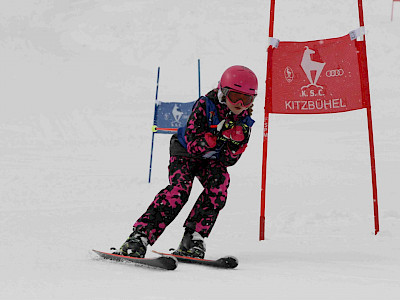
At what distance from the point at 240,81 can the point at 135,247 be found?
1188 mm

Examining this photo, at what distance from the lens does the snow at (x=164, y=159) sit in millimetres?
2818

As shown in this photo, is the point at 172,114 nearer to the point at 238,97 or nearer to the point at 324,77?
the point at 324,77

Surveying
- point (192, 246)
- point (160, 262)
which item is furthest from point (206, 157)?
point (160, 262)

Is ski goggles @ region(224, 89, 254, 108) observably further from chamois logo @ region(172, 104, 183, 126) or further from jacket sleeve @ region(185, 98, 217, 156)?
chamois logo @ region(172, 104, 183, 126)

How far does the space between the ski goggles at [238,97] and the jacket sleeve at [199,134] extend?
0.18 m

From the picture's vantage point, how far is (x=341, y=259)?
368cm

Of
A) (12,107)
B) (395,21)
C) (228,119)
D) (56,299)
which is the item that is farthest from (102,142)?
(395,21)

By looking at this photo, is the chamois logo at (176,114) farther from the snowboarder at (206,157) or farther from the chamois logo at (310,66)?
the snowboarder at (206,157)

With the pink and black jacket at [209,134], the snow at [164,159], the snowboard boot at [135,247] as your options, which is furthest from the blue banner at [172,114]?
the snowboard boot at [135,247]

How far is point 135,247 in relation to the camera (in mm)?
3217

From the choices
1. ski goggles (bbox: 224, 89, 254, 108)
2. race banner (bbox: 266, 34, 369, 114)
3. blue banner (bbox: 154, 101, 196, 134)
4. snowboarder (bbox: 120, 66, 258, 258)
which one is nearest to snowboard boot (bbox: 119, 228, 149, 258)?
snowboarder (bbox: 120, 66, 258, 258)

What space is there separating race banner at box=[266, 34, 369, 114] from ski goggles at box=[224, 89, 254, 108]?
124cm

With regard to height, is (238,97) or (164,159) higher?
(164,159)

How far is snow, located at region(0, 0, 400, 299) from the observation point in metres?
2.82
